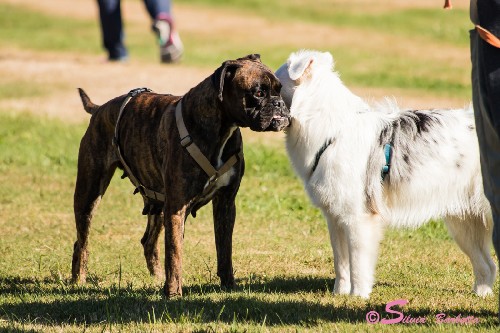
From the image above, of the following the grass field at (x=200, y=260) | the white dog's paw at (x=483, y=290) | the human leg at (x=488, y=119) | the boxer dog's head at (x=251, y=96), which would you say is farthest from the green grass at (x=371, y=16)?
the human leg at (x=488, y=119)

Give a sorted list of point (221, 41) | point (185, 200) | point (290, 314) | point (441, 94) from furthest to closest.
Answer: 1. point (221, 41)
2. point (441, 94)
3. point (185, 200)
4. point (290, 314)

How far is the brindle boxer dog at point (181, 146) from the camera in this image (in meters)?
6.63

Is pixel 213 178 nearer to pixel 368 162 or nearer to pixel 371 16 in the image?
pixel 368 162

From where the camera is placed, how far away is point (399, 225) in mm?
7285

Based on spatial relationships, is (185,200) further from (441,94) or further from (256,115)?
(441,94)

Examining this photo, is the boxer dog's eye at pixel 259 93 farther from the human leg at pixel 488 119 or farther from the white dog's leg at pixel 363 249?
the human leg at pixel 488 119

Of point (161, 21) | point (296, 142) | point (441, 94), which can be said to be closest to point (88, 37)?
point (161, 21)

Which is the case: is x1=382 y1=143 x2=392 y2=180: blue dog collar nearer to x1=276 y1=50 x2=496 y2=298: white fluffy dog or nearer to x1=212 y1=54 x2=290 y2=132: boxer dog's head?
x1=276 y1=50 x2=496 y2=298: white fluffy dog

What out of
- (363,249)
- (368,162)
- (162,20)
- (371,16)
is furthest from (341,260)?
(371,16)

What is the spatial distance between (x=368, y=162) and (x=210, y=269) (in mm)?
2033

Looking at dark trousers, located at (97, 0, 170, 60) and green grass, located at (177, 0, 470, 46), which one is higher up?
dark trousers, located at (97, 0, 170, 60)

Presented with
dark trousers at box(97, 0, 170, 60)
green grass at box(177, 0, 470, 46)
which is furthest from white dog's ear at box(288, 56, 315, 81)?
green grass at box(177, 0, 470, 46)

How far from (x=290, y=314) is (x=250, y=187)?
5.69m

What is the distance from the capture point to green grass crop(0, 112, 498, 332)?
20.7ft
